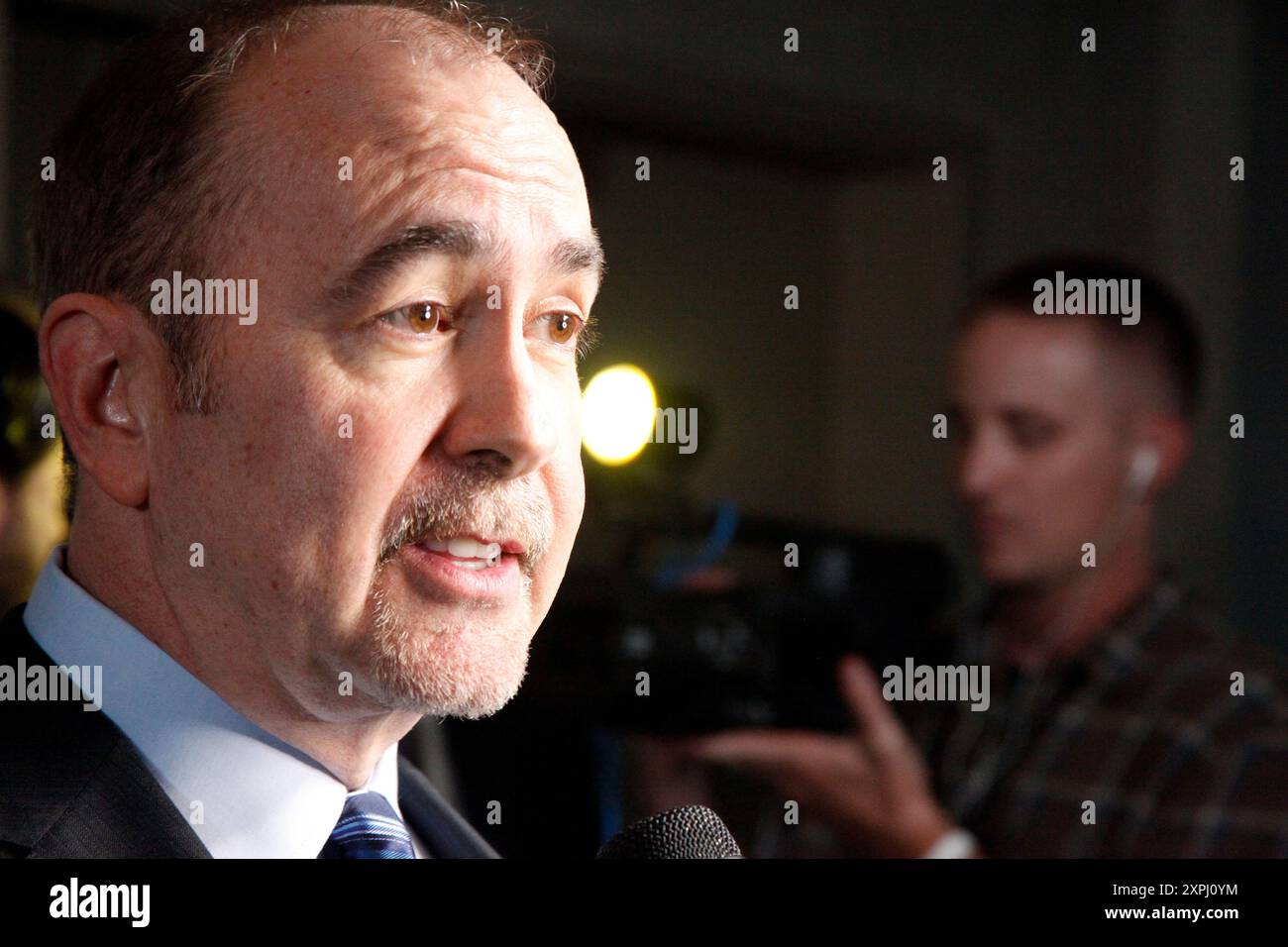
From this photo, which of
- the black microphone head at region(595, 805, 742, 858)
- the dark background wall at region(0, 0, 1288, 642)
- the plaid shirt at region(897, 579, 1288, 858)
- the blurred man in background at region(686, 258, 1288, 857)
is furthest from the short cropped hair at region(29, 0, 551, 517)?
the dark background wall at region(0, 0, 1288, 642)

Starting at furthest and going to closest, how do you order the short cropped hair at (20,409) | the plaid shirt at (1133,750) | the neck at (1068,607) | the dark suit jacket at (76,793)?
the neck at (1068,607), the plaid shirt at (1133,750), the short cropped hair at (20,409), the dark suit jacket at (76,793)

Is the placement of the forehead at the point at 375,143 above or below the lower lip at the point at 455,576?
above

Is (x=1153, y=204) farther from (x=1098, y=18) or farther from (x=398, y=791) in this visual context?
(x=398, y=791)

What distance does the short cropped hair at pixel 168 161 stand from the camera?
52 centimetres

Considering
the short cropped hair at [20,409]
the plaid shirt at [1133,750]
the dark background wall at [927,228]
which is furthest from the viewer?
the dark background wall at [927,228]

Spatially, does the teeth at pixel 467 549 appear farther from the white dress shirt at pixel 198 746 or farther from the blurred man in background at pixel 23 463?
the blurred man in background at pixel 23 463

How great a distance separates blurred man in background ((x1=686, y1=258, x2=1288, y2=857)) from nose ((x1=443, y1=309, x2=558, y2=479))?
737 millimetres

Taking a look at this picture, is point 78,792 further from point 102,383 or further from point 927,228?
point 927,228

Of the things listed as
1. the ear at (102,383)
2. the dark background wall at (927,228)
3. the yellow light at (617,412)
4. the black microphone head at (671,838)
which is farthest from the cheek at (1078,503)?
the ear at (102,383)

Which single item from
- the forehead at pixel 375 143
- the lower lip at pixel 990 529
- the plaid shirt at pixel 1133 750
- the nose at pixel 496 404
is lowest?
the plaid shirt at pixel 1133 750

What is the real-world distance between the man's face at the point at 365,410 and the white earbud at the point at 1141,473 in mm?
1116

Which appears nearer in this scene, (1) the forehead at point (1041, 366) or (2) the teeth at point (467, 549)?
(2) the teeth at point (467, 549)

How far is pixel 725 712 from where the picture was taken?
110cm
